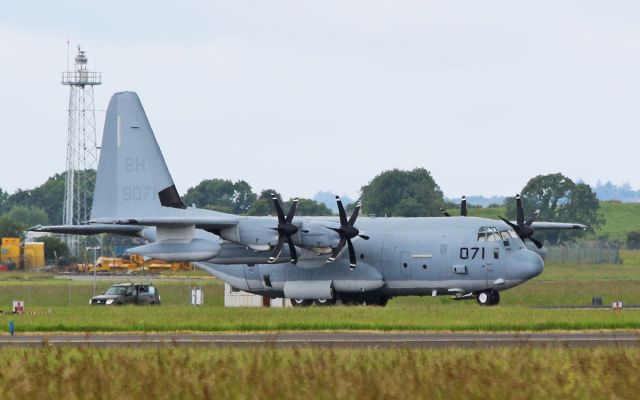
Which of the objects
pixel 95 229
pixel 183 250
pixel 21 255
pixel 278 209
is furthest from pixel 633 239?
pixel 183 250

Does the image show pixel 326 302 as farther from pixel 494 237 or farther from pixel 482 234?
pixel 494 237

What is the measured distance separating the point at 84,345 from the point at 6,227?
361ft

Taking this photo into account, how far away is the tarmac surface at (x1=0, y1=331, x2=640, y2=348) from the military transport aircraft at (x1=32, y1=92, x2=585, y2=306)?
627 inches

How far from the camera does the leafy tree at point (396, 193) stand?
131750 mm

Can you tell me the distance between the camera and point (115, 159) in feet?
185

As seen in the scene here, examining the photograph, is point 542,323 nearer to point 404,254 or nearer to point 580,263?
point 404,254

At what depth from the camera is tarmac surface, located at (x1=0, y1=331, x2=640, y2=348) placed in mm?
28234

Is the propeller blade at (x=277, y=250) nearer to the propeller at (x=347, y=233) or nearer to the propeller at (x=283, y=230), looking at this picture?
the propeller at (x=283, y=230)

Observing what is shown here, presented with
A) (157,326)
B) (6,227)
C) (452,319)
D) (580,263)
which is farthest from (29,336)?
(6,227)

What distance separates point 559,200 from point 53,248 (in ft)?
189

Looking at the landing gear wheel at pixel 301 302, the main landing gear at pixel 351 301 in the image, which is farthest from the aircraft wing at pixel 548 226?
the landing gear wheel at pixel 301 302

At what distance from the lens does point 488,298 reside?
5041 centimetres

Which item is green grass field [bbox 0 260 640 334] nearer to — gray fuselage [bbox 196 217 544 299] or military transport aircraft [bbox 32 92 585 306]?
gray fuselage [bbox 196 217 544 299]

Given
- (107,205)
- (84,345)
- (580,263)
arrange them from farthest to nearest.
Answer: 1. (580,263)
2. (107,205)
3. (84,345)
